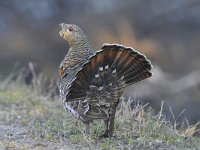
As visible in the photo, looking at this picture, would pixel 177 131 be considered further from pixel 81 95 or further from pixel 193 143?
pixel 81 95

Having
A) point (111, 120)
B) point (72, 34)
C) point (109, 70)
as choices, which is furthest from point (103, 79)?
point (72, 34)

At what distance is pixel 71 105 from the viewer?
24.2 feet

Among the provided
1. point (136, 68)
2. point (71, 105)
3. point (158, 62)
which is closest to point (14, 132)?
point (71, 105)

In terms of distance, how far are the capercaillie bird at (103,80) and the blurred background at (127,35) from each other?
6405 millimetres

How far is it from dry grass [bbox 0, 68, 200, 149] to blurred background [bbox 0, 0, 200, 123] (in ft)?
15.7

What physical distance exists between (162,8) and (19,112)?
25.3 ft

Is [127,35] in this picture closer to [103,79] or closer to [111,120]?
[111,120]

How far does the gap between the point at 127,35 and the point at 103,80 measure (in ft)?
28.9

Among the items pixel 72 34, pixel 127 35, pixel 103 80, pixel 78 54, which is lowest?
pixel 103 80

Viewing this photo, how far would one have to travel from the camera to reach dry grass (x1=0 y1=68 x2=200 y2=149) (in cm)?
733

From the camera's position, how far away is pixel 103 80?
23.1 feet

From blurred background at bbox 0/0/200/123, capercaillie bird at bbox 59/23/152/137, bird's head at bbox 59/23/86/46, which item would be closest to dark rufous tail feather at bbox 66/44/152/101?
capercaillie bird at bbox 59/23/152/137

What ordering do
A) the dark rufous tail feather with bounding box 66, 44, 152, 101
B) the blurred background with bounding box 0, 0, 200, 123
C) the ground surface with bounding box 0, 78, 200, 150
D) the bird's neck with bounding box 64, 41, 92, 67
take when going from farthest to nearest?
1. the blurred background with bounding box 0, 0, 200, 123
2. the bird's neck with bounding box 64, 41, 92, 67
3. the ground surface with bounding box 0, 78, 200, 150
4. the dark rufous tail feather with bounding box 66, 44, 152, 101

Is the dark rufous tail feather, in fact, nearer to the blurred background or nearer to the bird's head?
the bird's head
